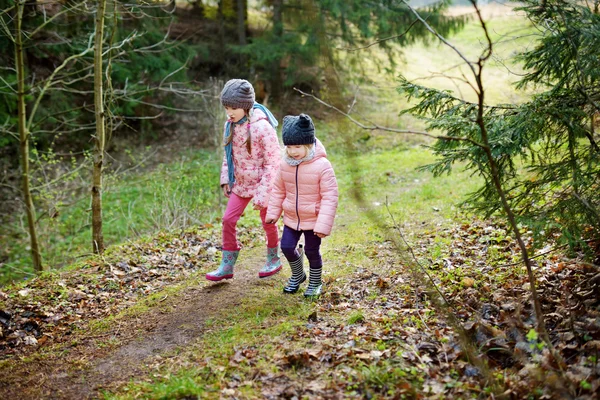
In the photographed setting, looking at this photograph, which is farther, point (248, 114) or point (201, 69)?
point (201, 69)

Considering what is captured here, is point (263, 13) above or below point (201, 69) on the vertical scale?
above

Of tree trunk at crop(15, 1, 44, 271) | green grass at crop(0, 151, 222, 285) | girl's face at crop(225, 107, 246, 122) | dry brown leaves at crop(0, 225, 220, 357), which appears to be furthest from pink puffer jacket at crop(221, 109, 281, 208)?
tree trunk at crop(15, 1, 44, 271)

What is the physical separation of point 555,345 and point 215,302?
328cm

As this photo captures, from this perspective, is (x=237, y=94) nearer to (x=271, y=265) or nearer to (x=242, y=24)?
(x=271, y=265)

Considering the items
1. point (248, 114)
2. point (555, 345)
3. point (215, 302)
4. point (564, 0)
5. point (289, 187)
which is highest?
point (564, 0)

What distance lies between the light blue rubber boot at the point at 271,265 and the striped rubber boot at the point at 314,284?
0.83 m

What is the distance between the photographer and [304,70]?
19828 mm

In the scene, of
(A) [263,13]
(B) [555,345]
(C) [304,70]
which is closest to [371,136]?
(C) [304,70]

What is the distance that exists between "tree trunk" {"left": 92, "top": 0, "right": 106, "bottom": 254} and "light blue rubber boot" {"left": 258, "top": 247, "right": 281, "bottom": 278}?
9.79 ft

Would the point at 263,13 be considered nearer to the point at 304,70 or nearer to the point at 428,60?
the point at 304,70

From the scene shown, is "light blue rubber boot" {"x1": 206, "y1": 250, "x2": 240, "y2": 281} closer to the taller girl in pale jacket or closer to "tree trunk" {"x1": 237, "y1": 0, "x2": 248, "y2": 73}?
the taller girl in pale jacket

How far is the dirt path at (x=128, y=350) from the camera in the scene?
3.94 metres

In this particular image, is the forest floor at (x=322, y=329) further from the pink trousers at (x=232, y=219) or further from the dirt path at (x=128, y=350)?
the pink trousers at (x=232, y=219)

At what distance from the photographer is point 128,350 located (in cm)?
448
